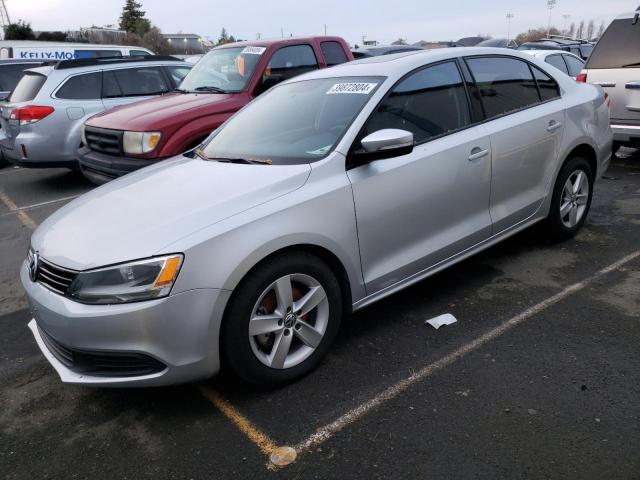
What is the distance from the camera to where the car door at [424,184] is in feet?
10.5

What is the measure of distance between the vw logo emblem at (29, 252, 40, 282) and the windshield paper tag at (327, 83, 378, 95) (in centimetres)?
207

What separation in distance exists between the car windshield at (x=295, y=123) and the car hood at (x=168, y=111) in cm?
202

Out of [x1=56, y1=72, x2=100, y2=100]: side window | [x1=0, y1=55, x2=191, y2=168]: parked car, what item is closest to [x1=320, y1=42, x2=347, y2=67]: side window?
[x1=0, y1=55, x2=191, y2=168]: parked car

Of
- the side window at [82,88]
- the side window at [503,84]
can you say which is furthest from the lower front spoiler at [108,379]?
the side window at [82,88]

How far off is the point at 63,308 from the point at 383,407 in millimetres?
1631

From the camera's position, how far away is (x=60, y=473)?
97.4 inches

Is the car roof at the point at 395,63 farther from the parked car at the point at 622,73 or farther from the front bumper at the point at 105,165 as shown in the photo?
the parked car at the point at 622,73

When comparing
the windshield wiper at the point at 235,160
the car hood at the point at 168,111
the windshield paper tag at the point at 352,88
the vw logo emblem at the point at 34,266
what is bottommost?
the vw logo emblem at the point at 34,266

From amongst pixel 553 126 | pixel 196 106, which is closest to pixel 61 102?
pixel 196 106

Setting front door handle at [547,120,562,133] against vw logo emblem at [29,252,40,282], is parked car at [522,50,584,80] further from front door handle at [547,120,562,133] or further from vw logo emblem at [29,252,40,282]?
vw logo emblem at [29,252,40,282]

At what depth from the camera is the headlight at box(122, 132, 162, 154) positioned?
5.85 m

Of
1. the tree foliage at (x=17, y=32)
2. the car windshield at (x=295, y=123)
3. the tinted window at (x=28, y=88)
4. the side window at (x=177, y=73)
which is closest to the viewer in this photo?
the car windshield at (x=295, y=123)

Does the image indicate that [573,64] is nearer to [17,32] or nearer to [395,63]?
Answer: [395,63]

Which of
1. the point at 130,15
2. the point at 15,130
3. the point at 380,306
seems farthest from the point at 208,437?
the point at 130,15
